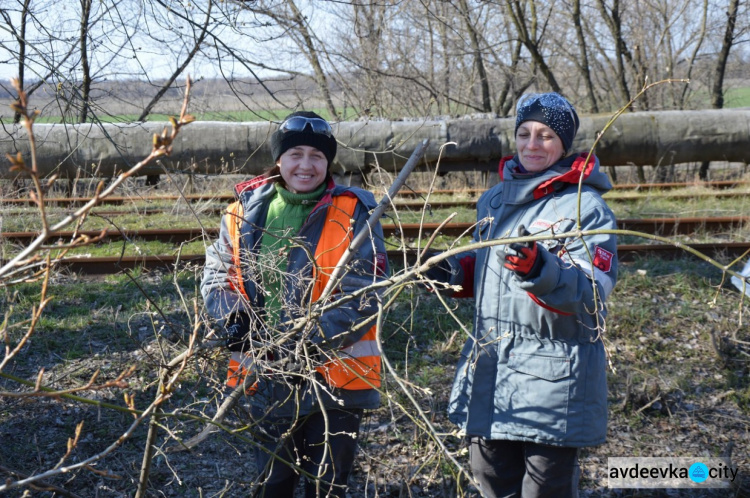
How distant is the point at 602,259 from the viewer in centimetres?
251

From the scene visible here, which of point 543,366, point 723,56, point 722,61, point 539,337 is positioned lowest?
point 543,366

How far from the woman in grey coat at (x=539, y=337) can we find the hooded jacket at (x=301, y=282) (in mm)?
431

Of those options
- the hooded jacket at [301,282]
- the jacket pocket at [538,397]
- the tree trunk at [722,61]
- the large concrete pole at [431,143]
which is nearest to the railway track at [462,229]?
the large concrete pole at [431,143]

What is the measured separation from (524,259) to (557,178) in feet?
1.76

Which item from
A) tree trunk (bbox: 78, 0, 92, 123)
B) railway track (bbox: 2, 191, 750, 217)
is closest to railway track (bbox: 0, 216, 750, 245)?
railway track (bbox: 2, 191, 750, 217)

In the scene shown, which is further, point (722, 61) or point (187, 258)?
point (722, 61)

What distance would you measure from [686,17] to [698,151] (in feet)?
24.1

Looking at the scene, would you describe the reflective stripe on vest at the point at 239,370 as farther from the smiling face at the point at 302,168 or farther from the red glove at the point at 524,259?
the red glove at the point at 524,259

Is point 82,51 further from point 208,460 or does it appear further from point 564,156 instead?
point 564,156

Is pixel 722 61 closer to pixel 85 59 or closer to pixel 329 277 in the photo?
pixel 85 59

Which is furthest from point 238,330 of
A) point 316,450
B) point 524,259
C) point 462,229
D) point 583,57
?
point 583,57

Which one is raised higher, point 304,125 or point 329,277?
point 304,125

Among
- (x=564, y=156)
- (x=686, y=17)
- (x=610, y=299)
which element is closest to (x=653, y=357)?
(x=610, y=299)

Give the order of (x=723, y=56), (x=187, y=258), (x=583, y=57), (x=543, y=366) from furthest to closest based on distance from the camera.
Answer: (x=723, y=56), (x=583, y=57), (x=187, y=258), (x=543, y=366)
